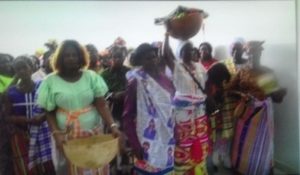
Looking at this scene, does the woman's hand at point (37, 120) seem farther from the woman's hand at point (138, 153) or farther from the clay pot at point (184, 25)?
the clay pot at point (184, 25)

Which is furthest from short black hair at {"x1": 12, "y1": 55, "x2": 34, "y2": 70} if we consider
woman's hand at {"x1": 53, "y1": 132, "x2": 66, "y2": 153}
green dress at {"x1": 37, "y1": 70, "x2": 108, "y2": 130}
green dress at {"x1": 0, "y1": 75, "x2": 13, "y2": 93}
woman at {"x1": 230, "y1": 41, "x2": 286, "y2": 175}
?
woman at {"x1": 230, "y1": 41, "x2": 286, "y2": 175}

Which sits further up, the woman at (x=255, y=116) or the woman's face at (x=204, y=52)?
the woman's face at (x=204, y=52)

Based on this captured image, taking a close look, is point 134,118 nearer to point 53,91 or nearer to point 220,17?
point 53,91

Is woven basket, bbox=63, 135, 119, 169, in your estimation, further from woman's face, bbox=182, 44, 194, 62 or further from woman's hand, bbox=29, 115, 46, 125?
woman's face, bbox=182, 44, 194, 62

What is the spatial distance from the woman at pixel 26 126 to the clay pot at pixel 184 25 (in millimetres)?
862

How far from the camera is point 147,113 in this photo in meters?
2.43

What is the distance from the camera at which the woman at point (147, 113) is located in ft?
7.94

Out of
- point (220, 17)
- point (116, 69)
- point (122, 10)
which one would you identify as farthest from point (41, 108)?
point (220, 17)

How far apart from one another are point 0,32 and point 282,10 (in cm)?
193

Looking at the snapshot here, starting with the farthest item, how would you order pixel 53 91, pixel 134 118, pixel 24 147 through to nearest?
pixel 24 147
pixel 134 118
pixel 53 91

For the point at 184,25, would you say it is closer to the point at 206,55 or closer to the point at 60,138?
the point at 206,55

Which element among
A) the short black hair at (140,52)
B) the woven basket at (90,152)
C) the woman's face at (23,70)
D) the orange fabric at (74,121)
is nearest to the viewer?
the woven basket at (90,152)

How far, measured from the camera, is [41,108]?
8.02 ft

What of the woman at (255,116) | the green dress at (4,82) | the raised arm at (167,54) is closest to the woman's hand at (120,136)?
the raised arm at (167,54)
